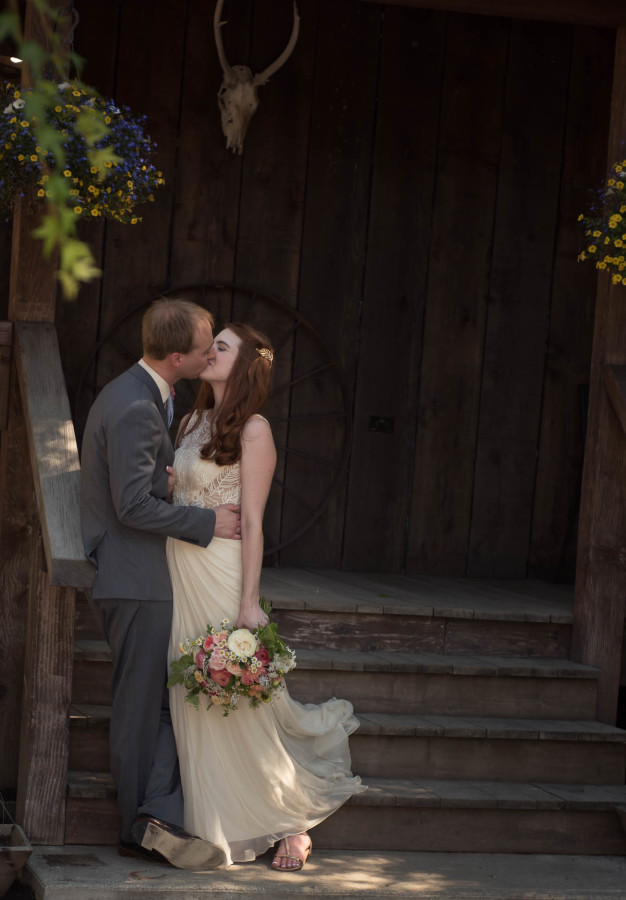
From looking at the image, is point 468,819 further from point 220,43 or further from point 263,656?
point 220,43

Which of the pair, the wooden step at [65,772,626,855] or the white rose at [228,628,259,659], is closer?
the white rose at [228,628,259,659]

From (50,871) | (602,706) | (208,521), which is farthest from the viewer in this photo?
(602,706)

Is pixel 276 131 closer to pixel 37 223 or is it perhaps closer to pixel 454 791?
pixel 37 223

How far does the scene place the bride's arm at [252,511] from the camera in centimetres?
357

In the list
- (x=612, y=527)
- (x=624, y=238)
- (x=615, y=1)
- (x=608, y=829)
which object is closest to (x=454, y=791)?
(x=608, y=829)

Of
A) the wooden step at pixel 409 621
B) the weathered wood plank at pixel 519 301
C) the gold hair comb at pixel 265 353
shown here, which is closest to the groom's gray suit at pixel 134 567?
the gold hair comb at pixel 265 353

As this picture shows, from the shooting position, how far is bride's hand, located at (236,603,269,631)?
3.55 m

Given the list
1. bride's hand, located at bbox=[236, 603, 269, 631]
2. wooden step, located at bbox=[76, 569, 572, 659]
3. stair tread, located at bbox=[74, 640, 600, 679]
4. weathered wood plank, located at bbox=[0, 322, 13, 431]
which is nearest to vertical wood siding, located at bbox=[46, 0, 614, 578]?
wooden step, located at bbox=[76, 569, 572, 659]

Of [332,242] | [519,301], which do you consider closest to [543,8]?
[332,242]

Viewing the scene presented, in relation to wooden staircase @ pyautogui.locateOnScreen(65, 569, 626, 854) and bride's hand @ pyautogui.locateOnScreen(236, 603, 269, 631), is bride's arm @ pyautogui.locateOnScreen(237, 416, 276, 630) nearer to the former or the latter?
bride's hand @ pyautogui.locateOnScreen(236, 603, 269, 631)

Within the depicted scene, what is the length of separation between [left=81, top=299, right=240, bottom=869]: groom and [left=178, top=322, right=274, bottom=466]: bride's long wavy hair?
160 mm

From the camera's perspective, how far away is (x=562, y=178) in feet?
18.7

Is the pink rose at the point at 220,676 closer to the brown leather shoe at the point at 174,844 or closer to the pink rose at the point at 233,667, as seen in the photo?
the pink rose at the point at 233,667

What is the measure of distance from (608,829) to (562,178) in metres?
3.13
